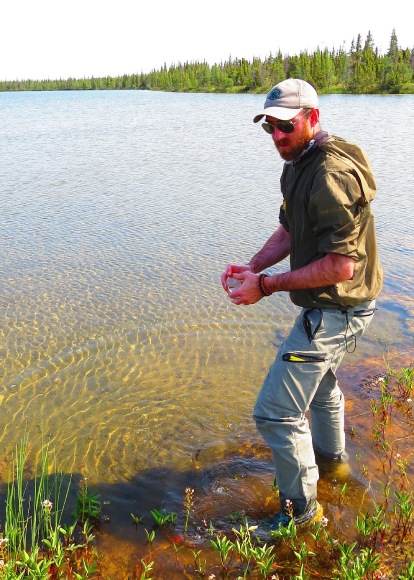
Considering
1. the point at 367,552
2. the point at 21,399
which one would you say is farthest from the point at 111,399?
the point at 367,552

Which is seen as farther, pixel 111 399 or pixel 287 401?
pixel 111 399

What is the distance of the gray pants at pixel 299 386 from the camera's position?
3.36 metres

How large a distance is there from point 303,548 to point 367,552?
369mm

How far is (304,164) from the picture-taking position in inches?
129

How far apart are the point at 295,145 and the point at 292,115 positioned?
18 centimetres

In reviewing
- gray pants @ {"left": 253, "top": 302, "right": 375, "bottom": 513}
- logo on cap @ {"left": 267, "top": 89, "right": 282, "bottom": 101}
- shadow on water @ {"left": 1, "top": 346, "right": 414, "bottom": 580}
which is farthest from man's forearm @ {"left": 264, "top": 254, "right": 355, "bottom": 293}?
shadow on water @ {"left": 1, "top": 346, "right": 414, "bottom": 580}

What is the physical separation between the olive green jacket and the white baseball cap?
20 cm

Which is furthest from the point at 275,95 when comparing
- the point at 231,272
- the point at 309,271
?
the point at 231,272

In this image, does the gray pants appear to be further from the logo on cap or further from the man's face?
the logo on cap

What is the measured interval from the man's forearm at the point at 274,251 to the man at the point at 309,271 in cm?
47

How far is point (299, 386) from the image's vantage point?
11.1 ft

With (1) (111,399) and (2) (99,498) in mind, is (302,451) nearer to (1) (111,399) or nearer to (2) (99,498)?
(2) (99,498)

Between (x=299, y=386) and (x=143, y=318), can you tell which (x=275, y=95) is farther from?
(x=143, y=318)

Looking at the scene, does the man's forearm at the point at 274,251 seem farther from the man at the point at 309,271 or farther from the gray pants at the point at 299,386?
the gray pants at the point at 299,386
